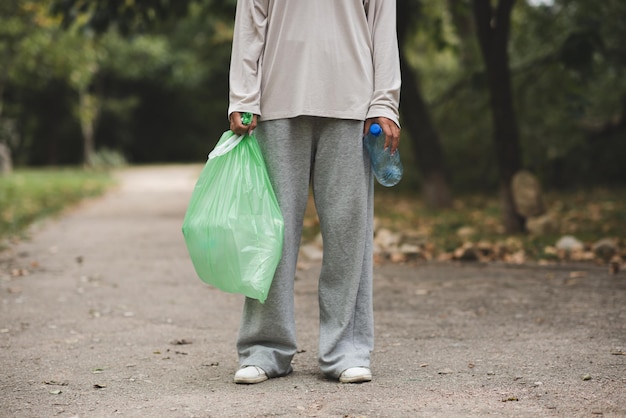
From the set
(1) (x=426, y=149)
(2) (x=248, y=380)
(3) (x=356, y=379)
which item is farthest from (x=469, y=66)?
(2) (x=248, y=380)

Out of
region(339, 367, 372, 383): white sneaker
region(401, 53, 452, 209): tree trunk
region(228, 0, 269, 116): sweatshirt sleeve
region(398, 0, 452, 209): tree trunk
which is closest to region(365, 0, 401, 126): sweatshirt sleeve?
region(228, 0, 269, 116): sweatshirt sleeve

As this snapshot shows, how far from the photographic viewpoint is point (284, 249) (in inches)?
141

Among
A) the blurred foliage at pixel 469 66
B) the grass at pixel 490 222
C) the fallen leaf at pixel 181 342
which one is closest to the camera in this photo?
the fallen leaf at pixel 181 342

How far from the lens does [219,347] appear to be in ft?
14.4

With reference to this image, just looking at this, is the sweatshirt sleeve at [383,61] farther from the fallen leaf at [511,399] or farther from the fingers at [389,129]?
the fallen leaf at [511,399]

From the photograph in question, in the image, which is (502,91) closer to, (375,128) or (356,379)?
(375,128)

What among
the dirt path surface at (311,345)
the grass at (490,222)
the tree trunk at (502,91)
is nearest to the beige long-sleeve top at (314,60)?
the dirt path surface at (311,345)

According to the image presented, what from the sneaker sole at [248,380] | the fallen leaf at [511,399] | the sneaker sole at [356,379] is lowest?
the sneaker sole at [248,380]

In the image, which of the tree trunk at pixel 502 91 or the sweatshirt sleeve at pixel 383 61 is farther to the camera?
the tree trunk at pixel 502 91

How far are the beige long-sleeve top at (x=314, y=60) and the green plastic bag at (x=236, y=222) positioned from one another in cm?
21

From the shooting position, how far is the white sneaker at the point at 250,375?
3551mm

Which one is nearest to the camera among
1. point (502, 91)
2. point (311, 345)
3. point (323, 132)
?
point (323, 132)

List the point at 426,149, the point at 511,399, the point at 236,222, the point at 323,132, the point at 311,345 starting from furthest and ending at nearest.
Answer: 1. the point at 426,149
2. the point at 311,345
3. the point at 323,132
4. the point at 236,222
5. the point at 511,399

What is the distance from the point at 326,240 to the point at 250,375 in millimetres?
632
